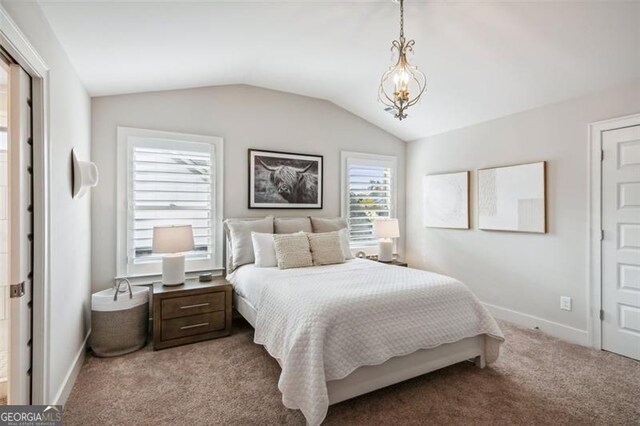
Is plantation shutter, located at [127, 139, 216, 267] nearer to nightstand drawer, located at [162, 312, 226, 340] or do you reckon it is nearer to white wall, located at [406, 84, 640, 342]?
nightstand drawer, located at [162, 312, 226, 340]

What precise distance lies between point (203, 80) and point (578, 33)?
3436 mm

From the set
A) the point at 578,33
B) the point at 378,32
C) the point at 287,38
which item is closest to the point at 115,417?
the point at 287,38

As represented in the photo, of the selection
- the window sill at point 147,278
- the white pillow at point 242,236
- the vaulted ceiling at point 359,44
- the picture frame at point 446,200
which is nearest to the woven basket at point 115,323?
the window sill at point 147,278

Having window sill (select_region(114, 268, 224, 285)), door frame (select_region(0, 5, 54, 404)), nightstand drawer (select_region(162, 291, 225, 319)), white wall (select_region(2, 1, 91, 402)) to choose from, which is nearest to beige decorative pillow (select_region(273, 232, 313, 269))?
nightstand drawer (select_region(162, 291, 225, 319))

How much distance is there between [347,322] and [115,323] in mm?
2171

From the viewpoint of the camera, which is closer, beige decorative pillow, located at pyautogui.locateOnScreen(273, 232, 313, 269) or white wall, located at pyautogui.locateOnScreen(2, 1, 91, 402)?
white wall, located at pyautogui.locateOnScreen(2, 1, 91, 402)

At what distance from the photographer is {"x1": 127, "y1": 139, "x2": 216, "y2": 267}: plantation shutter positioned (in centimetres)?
332

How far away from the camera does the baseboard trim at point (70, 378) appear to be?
79.7 inches

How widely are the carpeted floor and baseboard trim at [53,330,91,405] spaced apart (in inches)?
1.8

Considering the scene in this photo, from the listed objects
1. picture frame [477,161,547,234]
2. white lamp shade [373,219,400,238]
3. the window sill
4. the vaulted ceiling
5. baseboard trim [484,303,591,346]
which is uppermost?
the vaulted ceiling

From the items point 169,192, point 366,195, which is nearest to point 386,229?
point 366,195

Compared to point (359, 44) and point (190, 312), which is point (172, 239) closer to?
point (190, 312)

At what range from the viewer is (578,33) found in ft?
7.84

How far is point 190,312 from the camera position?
304cm
